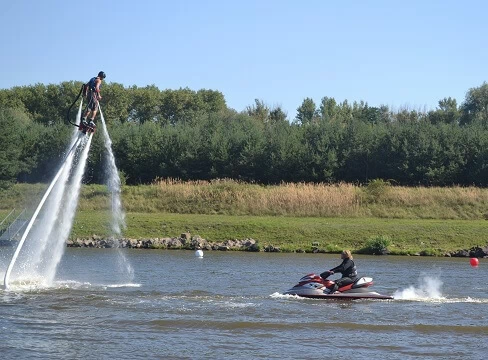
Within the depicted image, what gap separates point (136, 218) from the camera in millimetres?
56188

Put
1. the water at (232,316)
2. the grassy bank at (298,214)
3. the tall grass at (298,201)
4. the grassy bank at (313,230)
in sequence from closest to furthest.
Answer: the water at (232,316) → the grassy bank at (313,230) → the grassy bank at (298,214) → the tall grass at (298,201)

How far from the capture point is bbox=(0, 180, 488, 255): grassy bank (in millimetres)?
50750

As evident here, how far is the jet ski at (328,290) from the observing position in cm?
3077

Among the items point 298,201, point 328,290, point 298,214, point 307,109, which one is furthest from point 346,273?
point 307,109

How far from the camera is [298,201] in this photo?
194 ft

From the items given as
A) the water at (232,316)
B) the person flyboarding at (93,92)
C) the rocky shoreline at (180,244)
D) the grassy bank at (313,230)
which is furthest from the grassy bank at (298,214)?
the person flyboarding at (93,92)

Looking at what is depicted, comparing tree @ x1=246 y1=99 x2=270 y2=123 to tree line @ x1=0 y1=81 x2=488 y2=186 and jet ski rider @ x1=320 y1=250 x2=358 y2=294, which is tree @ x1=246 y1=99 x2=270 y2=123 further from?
jet ski rider @ x1=320 y1=250 x2=358 y2=294

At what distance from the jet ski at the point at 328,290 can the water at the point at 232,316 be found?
438 millimetres

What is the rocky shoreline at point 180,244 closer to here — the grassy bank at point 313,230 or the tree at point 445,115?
the grassy bank at point 313,230

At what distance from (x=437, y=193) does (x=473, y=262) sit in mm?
21549

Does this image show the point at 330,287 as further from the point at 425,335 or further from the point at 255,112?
the point at 255,112

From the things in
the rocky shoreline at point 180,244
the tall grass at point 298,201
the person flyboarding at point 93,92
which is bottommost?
the rocky shoreline at point 180,244

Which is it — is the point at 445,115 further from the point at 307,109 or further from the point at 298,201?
the point at 298,201

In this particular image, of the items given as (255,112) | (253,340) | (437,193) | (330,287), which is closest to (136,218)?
(437,193)
